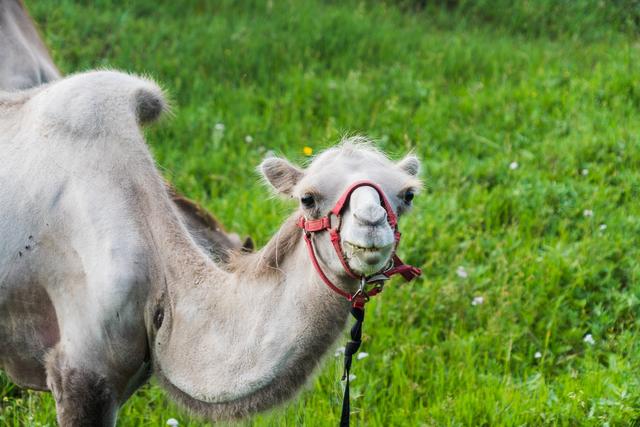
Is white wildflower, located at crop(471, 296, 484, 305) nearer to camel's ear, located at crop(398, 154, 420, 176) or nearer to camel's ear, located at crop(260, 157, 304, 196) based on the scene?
camel's ear, located at crop(398, 154, 420, 176)

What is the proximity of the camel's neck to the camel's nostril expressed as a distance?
452mm

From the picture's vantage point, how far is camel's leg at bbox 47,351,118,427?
373 cm

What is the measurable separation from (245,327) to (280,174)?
0.67 m

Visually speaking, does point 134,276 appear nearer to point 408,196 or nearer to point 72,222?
point 72,222

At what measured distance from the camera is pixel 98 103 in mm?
4012

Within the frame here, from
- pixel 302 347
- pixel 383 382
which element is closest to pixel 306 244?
pixel 302 347

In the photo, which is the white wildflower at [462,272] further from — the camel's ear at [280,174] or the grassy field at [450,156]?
the camel's ear at [280,174]

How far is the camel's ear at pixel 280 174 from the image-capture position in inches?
147

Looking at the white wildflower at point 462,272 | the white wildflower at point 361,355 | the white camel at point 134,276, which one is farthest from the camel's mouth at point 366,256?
the white wildflower at point 462,272

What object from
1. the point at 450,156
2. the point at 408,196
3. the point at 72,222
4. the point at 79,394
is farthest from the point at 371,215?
the point at 450,156

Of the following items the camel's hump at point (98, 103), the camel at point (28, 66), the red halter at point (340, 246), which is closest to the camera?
the red halter at point (340, 246)

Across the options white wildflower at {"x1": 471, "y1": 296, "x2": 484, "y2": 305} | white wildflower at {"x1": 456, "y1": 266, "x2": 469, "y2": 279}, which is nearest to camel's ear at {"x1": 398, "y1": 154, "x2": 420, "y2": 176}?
white wildflower at {"x1": 471, "y1": 296, "x2": 484, "y2": 305}

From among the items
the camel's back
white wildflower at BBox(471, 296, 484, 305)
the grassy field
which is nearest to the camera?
the camel's back

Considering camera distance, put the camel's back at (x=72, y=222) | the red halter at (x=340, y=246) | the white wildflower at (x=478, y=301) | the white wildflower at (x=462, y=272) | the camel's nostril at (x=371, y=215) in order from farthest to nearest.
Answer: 1. the white wildflower at (x=462, y=272)
2. the white wildflower at (x=478, y=301)
3. the camel's back at (x=72, y=222)
4. the red halter at (x=340, y=246)
5. the camel's nostril at (x=371, y=215)
